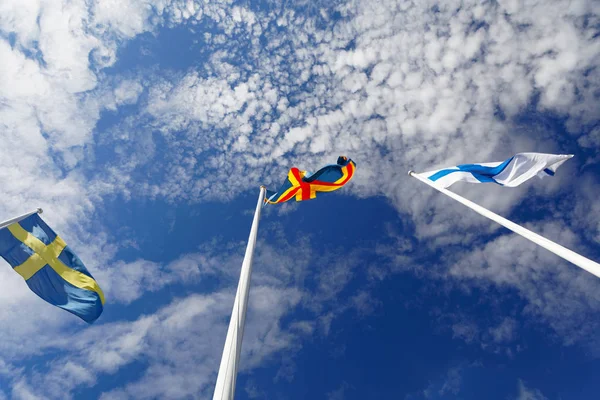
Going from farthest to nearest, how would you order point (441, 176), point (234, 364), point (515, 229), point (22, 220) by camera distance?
point (441, 176) → point (22, 220) → point (515, 229) → point (234, 364)

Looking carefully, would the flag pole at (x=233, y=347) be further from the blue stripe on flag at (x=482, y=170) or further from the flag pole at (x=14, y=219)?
the blue stripe on flag at (x=482, y=170)

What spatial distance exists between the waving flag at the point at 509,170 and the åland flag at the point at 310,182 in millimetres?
5727

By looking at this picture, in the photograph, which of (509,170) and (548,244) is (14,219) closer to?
(548,244)

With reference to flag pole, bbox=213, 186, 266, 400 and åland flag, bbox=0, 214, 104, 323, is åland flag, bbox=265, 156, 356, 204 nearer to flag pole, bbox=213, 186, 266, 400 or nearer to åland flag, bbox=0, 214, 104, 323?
flag pole, bbox=213, 186, 266, 400

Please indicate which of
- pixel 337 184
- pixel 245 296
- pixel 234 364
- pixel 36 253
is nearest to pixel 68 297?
pixel 36 253

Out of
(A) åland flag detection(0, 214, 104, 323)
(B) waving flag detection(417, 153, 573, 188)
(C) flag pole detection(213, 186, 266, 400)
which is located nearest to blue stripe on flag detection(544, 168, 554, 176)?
(B) waving flag detection(417, 153, 573, 188)

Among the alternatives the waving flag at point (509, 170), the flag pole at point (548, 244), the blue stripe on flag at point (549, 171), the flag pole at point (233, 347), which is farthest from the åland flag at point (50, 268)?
the blue stripe on flag at point (549, 171)

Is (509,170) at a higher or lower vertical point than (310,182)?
lower

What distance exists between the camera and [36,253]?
476 inches

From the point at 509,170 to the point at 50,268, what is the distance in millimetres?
19446

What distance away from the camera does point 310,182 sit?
61.3 feet

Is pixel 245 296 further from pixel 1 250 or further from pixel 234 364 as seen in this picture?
pixel 1 250

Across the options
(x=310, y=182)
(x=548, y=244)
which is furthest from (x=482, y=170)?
(x=310, y=182)

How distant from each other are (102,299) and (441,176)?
51.9 ft
